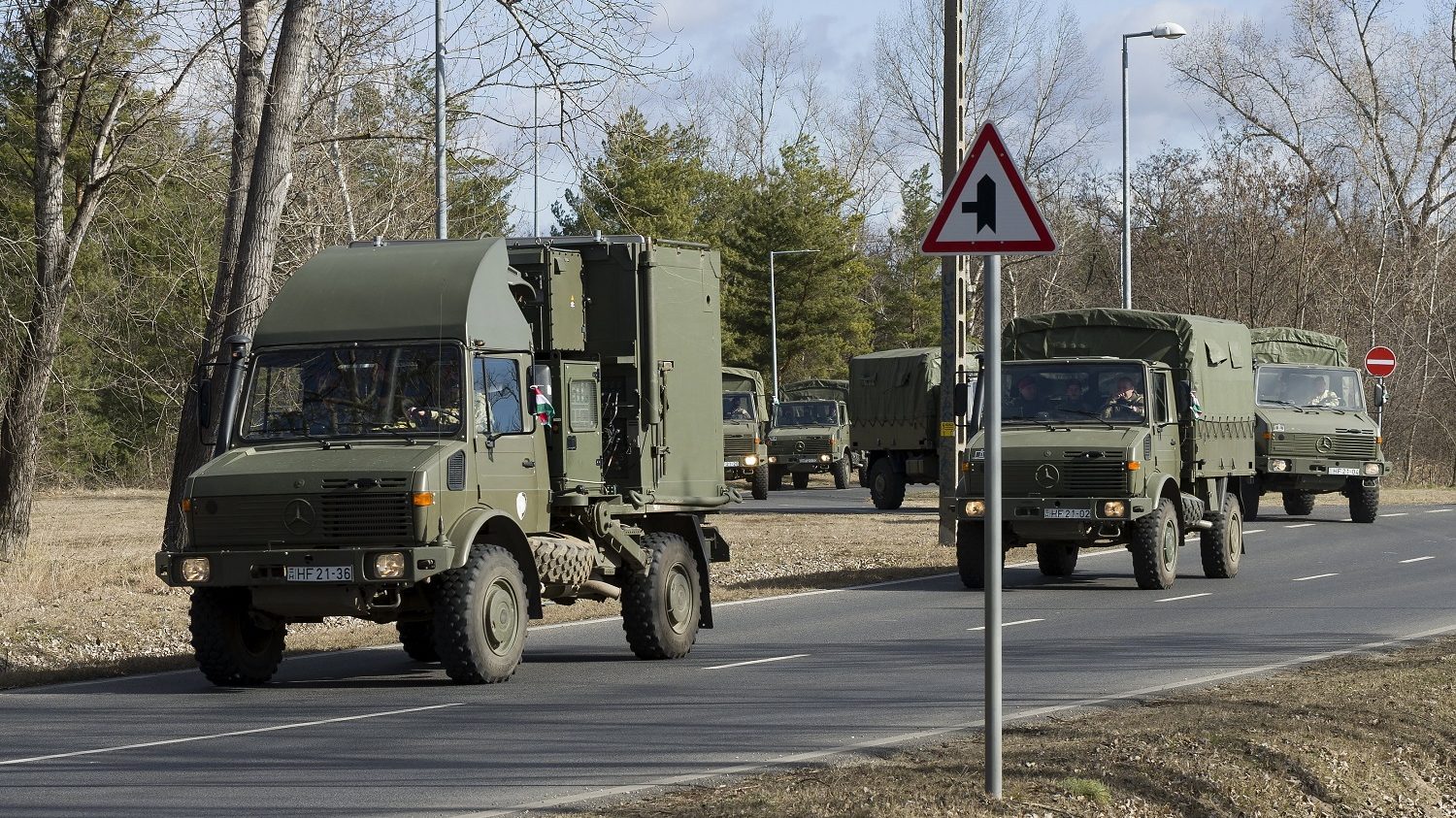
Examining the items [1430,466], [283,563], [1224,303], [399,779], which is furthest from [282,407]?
[1430,466]

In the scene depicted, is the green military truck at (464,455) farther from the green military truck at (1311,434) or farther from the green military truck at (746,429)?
the green military truck at (746,429)

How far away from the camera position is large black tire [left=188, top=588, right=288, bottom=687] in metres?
12.6

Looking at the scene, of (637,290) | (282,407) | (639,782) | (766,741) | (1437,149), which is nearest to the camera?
(639,782)

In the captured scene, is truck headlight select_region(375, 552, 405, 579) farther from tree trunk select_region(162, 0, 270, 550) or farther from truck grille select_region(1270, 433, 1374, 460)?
truck grille select_region(1270, 433, 1374, 460)

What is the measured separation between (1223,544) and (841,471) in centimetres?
2604

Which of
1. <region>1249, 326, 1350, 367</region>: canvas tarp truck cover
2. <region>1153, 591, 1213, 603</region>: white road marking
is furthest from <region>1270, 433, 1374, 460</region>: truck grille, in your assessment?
<region>1153, 591, 1213, 603</region>: white road marking

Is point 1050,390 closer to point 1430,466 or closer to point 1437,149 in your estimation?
point 1430,466

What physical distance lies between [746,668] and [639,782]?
4.82 m

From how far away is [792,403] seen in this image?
4684cm

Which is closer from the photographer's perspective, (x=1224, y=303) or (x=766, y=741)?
(x=766, y=741)

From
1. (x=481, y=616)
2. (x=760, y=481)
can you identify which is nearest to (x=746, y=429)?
(x=760, y=481)

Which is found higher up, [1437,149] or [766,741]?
[1437,149]

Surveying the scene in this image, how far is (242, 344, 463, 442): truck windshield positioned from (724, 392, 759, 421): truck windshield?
94.3 feet

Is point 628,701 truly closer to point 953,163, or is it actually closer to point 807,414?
point 953,163
